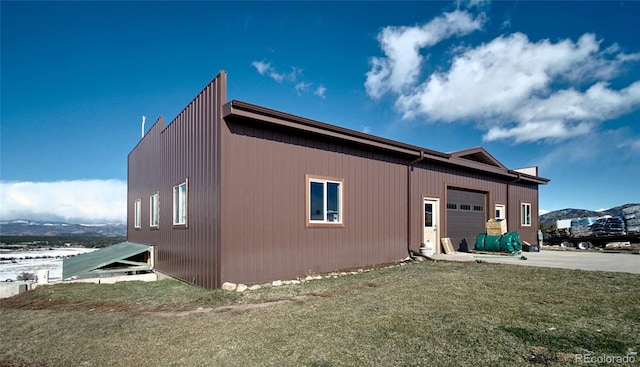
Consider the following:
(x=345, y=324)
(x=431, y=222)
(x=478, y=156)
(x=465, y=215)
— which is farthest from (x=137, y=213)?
(x=478, y=156)

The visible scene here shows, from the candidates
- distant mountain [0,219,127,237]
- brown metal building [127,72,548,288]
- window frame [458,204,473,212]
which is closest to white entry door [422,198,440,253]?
brown metal building [127,72,548,288]

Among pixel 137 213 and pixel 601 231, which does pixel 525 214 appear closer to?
pixel 601 231

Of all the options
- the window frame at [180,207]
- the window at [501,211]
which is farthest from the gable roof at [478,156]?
the window frame at [180,207]

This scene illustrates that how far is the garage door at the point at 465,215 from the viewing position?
556 inches

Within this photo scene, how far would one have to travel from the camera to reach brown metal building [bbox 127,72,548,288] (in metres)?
7.94

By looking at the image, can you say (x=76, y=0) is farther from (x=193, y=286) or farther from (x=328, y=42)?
(x=193, y=286)

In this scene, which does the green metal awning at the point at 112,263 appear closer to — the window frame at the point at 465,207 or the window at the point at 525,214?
the window frame at the point at 465,207

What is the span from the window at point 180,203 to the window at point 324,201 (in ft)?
11.1

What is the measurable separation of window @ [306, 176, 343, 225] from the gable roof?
6.02 m

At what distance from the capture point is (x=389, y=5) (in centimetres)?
1301

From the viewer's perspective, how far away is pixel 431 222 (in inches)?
520

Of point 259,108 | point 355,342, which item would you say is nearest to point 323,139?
point 259,108

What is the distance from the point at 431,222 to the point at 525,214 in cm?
833

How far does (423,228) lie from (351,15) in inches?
325
